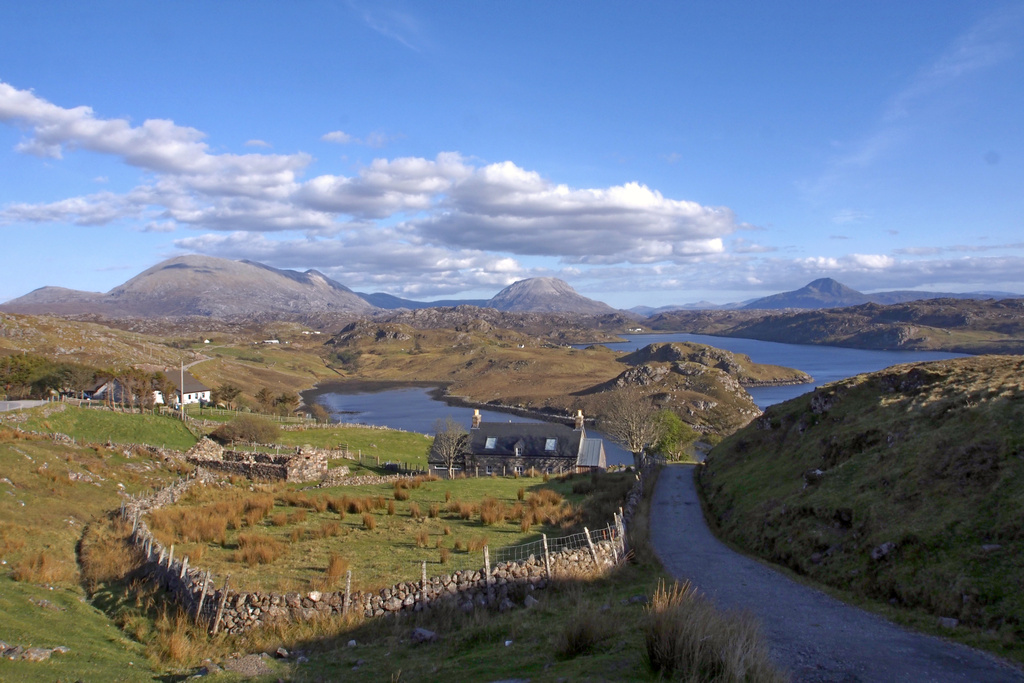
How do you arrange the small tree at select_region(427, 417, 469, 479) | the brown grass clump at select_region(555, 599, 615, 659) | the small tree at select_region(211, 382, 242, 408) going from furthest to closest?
the small tree at select_region(211, 382, 242, 408), the small tree at select_region(427, 417, 469, 479), the brown grass clump at select_region(555, 599, 615, 659)

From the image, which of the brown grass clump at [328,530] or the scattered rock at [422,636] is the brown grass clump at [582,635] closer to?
the scattered rock at [422,636]

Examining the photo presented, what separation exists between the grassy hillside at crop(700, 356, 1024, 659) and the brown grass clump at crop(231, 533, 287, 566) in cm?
1656

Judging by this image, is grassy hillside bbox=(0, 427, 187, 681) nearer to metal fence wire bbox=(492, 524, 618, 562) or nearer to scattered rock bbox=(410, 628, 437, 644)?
scattered rock bbox=(410, 628, 437, 644)

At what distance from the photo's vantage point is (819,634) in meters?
13.2

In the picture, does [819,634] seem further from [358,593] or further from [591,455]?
[591,455]

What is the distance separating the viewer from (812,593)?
57.1ft

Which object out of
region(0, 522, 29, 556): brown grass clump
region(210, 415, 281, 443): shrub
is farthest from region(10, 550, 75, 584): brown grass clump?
region(210, 415, 281, 443): shrub

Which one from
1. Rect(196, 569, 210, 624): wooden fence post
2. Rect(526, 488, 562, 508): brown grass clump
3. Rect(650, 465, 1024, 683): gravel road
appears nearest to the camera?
Rect(650, 465, 1024, 683): gravel road

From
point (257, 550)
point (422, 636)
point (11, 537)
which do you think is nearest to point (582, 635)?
point (422, 636)

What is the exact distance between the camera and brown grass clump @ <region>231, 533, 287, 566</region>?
16359 millimetres

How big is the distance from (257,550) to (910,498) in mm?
20499

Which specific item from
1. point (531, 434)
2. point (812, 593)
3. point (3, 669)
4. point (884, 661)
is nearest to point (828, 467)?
point (812, 593)

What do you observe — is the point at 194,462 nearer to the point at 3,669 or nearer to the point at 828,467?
the point at 3,669

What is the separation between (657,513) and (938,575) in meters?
15.4
